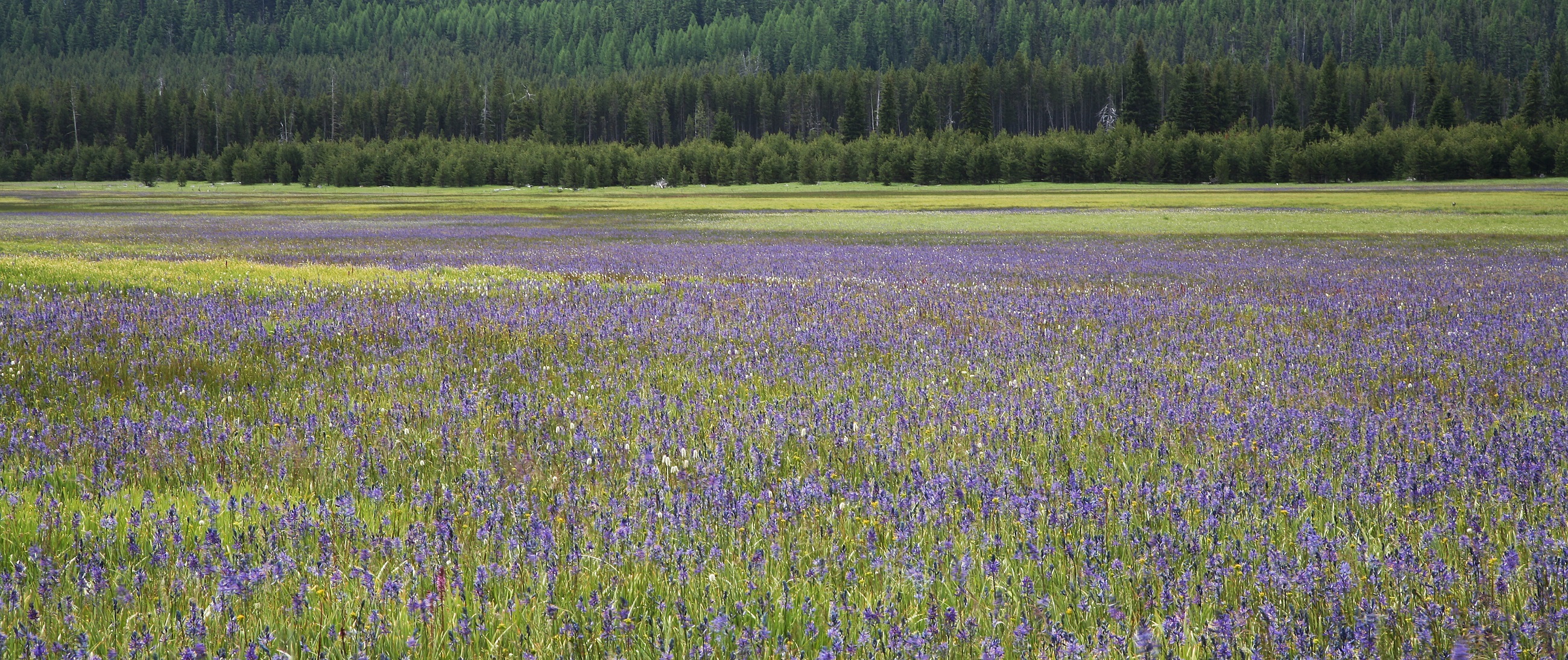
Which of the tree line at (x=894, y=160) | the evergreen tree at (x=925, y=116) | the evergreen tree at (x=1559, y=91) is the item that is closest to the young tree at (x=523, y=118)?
the tree line at (x=894, y=160)

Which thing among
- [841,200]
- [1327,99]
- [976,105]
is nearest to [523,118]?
[976,105]

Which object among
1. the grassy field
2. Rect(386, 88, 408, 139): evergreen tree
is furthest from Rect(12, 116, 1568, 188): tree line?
Rect(386, 88, 408, 139): evergreen tree

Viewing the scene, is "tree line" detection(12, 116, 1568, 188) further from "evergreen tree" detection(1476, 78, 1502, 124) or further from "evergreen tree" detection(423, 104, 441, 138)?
"evergreen tree" detection(1476, 78, 1502, 124)

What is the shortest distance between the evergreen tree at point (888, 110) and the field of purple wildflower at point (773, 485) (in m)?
156

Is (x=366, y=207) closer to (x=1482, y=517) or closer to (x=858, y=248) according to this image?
(x=858, y=248)

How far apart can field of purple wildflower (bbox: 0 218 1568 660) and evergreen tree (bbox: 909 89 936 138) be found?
15490 cm

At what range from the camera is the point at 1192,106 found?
152 meters

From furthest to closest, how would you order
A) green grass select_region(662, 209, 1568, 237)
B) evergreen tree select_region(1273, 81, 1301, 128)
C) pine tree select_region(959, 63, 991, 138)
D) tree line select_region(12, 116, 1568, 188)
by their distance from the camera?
1. pine tree select_region(959, 63, 991, 138)
2. evergreen tree select_region(1273, 81, 1301, 128)
3. tree line select_region(12, 116, 1568, 188)
4. green grass select_region(662, 209, 1568, 237)

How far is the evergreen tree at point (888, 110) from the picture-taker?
16650 cm

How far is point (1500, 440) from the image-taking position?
6258 millimetres

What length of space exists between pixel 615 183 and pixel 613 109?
56516 mm

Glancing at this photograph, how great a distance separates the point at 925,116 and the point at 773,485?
6525 inches

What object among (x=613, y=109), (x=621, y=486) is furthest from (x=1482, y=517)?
(x=613, y=109)

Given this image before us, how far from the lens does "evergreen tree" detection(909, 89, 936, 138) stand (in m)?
164
